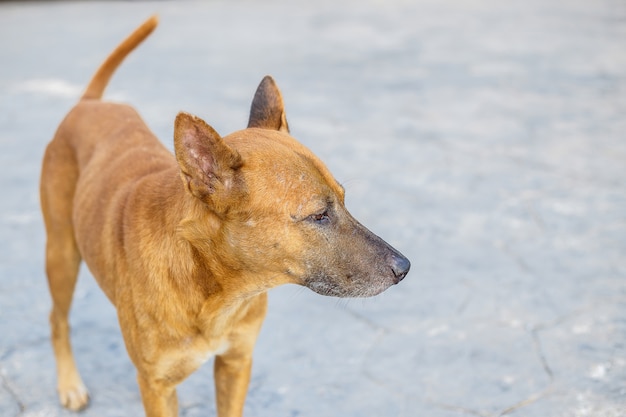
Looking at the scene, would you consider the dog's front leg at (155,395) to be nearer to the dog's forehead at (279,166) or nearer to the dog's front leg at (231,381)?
the dog's front leg at (231,381)

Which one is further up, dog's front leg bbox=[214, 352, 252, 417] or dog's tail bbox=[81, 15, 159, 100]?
dog's tail bbox=[81, 15, 159, 100]

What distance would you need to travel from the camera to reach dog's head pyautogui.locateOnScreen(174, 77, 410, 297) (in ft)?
8.18

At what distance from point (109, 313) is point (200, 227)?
184cm

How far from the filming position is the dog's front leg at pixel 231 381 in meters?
2.99

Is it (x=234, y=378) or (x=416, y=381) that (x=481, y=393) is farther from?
(x=234, y=378)

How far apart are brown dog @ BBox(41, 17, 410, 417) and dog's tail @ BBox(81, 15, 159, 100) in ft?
2.52

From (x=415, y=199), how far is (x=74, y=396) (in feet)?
9.15

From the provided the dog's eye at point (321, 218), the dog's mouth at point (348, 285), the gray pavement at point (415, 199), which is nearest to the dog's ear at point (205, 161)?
the dog's eye at point (321, 218)

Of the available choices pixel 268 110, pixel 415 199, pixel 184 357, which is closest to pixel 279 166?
pixel 268 110

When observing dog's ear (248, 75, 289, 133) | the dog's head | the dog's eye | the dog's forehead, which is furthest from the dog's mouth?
dog's ear (248, 75, 289, 133)

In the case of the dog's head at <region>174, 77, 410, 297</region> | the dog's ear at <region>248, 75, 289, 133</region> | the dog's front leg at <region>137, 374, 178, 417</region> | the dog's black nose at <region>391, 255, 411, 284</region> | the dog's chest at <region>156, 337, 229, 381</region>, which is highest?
the dog's ear at <region>248, 75, 289, 133</region>

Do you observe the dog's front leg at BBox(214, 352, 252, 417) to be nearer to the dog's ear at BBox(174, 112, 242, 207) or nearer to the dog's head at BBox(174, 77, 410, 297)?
the dog's head at BBox(174, 77, 410, 297)

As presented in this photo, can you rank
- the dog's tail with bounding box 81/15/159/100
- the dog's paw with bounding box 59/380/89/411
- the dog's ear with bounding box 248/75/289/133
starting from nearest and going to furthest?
the dog's ear with bounding box 248/75/289/133, the dog's paw with bounding box 59/380/89/411, the dog's tail with bounding box 81/15/159/100

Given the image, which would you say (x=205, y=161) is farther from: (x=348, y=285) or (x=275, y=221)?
(x=348, y=285)
